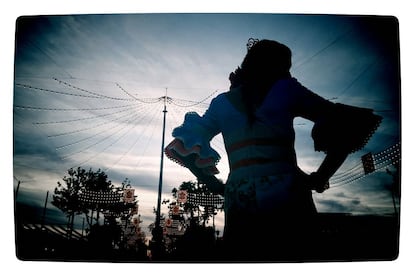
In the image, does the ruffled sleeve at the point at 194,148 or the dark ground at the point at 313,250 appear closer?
the ruffled sleeve at the point at 194,148

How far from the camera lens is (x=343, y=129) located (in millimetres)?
1938

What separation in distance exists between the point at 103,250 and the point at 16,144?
4.16ft

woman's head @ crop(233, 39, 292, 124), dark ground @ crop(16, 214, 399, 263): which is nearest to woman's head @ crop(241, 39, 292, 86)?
woman's head @ crop(233, 39, 292, 124)

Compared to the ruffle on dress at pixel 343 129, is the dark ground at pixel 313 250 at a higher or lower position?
lower

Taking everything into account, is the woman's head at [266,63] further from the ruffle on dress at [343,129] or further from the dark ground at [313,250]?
A: the dark ground at [313,250]

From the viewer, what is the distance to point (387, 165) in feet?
7.69

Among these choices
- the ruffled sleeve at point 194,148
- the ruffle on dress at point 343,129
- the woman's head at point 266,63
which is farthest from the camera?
the woman's head at point 266,63

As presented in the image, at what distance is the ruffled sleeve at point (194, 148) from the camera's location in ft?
6.73

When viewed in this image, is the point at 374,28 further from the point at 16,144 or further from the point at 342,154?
the point at 16,144

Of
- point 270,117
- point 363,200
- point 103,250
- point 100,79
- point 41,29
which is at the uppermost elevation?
point 41,29

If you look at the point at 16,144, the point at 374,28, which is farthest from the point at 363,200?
the point at 16,144

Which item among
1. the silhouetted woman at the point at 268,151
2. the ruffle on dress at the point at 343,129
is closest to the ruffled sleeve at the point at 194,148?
the silhouetted woman at the point at 268,151

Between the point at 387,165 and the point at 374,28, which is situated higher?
the point at 374,28

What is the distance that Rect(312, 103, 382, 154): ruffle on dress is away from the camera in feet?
6.31
